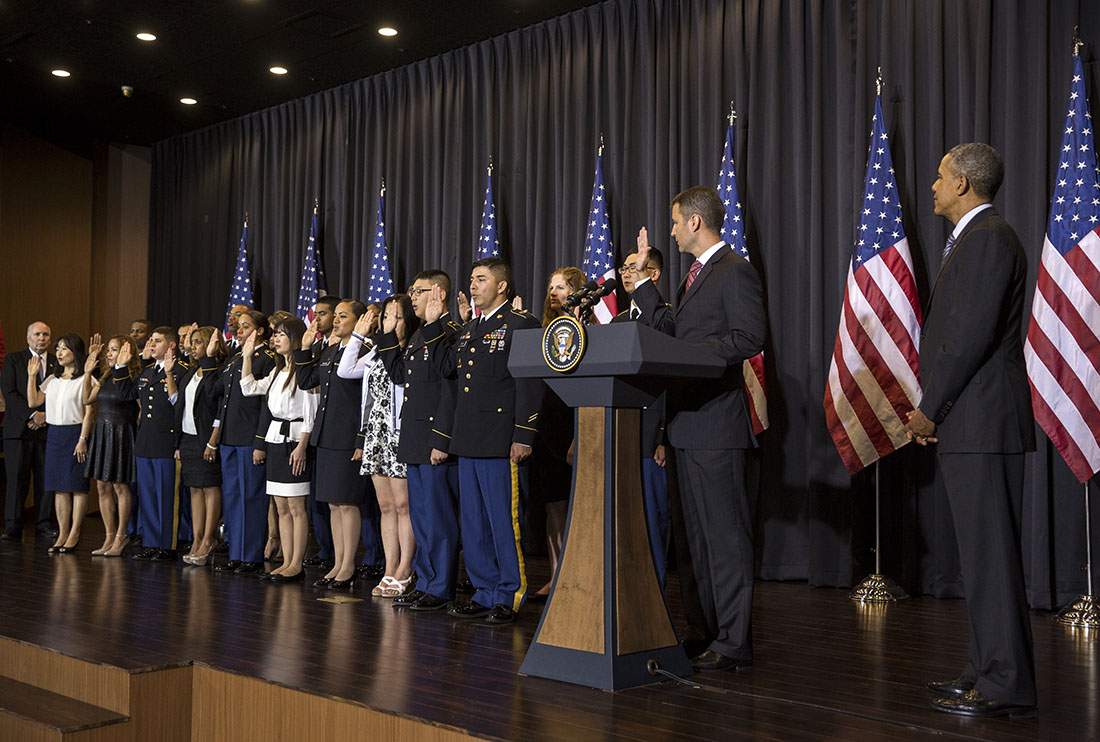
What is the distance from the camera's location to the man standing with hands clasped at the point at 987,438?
2.78m

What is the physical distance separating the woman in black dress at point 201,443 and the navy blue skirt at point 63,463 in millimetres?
984

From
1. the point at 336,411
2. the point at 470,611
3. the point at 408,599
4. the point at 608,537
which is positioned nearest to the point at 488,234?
the point at 336,411

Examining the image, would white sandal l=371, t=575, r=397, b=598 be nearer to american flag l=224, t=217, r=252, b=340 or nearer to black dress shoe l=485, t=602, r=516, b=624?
black dress shoe l=485, t=602, r=516, b=624

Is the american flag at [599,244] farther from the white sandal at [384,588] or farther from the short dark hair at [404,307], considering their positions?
the white sandal at [384,588]

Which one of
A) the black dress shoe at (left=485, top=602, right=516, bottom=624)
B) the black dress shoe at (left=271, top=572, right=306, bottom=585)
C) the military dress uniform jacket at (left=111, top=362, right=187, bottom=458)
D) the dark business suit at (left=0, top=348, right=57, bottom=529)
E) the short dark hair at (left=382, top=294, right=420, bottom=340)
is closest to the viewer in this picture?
the black dress shoe at (left=485, top=602, right=516, bottom=624)

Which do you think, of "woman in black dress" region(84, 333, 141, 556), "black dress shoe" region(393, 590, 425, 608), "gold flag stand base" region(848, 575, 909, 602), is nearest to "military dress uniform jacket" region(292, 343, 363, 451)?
"black dress shoe" region(393, 590, 425, 608)

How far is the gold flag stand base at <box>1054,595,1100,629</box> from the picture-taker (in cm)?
446

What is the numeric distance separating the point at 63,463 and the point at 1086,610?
19.8 feet

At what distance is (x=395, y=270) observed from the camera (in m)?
8.48

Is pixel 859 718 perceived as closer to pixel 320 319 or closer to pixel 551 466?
pixel 551 466

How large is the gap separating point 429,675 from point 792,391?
10.7 ft

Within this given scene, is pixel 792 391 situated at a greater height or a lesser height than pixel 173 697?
greater

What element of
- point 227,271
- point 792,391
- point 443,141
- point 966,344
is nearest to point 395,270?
point 443,141

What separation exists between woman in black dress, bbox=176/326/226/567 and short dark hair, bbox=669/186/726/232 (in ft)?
11.7
